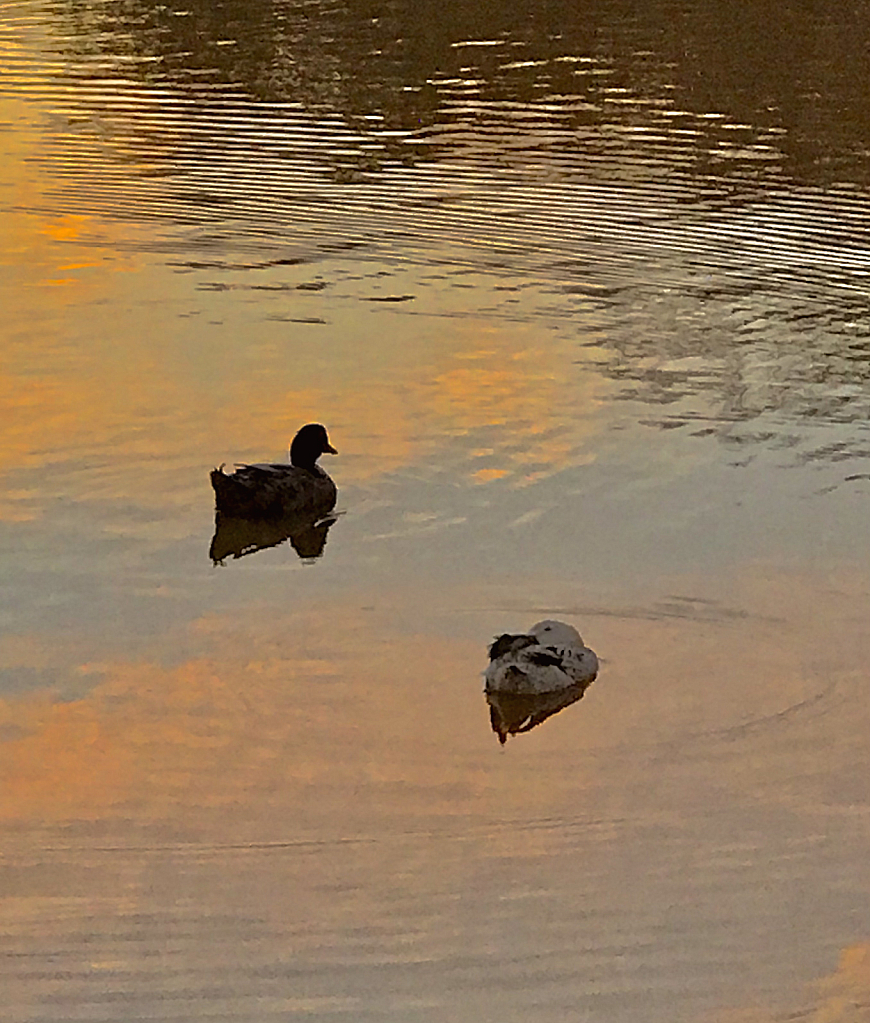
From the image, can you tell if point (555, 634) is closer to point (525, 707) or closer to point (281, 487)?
point (525, 707)

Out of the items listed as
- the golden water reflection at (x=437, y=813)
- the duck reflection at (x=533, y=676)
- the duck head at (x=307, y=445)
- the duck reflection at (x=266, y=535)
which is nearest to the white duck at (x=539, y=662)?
the duck reflection at (x=533, y=676)

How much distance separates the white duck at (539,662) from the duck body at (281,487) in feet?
7.17

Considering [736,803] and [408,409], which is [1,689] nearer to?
[736,803]

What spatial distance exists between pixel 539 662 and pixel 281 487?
254 centimetres

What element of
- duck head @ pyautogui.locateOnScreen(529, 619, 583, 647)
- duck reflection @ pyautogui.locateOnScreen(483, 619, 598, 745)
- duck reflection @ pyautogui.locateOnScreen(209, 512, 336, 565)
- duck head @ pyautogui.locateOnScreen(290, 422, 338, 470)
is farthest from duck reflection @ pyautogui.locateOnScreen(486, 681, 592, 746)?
duck head @ pyautogui.locateOnScreen(290, 422, 338, 470)

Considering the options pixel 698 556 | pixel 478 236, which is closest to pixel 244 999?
pixel 698 556

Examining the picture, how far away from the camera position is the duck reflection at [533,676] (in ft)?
26.2

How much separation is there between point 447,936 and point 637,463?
473cm

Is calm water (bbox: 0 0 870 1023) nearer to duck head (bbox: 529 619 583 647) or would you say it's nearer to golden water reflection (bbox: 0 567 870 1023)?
golden water reflection (bbox: 0 567 870 1023)

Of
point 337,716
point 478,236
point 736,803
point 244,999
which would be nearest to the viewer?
point 244,999

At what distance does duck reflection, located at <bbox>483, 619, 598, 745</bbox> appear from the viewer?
799cm

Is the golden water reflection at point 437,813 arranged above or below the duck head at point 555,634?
below

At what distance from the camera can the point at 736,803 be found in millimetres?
7242

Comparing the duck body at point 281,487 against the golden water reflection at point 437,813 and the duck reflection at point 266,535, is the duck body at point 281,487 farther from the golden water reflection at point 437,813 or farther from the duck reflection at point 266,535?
the golden water reflection at point 437,813
